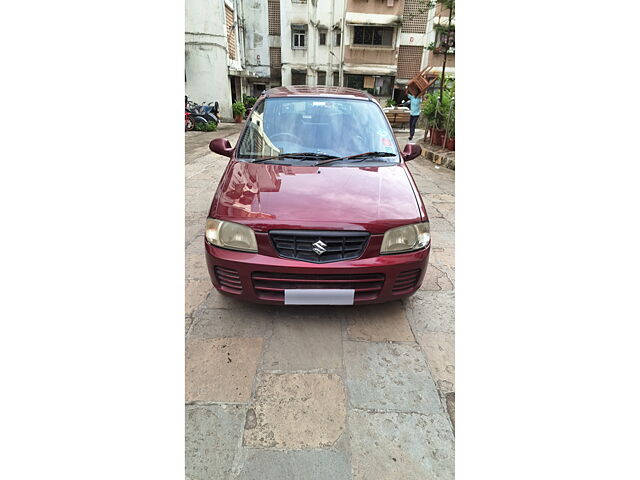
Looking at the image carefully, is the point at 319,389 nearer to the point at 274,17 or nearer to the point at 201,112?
the point at 201,112

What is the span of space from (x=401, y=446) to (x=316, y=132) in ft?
7.46

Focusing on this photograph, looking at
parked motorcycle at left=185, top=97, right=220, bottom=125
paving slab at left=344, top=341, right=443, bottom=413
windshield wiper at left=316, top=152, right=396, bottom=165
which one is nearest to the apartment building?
parked motorcycle at left=185, top=97, right=220, bottom=125

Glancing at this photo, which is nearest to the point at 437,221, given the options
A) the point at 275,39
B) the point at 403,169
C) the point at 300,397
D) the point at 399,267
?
the point at 403,169

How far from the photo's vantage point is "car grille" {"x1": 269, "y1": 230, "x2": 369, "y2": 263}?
1955 millimetres

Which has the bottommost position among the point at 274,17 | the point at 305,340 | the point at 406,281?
the point at 305,340

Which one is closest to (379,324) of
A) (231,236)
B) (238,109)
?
(231,236)

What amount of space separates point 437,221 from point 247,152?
2695 millimetres

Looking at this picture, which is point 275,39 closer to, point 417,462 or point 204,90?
point 204,90

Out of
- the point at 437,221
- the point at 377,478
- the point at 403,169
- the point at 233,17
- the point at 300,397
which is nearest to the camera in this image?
the point at 377,478

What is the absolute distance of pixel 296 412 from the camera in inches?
64.4

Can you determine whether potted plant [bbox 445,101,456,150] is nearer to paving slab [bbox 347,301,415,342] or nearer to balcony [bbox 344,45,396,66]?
paving slab [bbox 347,301,415,342]

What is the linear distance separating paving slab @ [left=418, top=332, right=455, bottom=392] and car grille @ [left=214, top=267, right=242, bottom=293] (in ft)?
4.02

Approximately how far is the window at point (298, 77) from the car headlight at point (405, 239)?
2144cm

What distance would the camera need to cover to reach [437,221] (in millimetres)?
4305
